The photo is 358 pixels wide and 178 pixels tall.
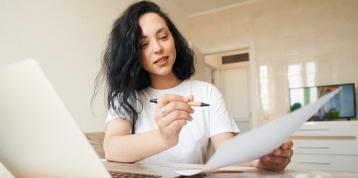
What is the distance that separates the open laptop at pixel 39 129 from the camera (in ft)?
0.89

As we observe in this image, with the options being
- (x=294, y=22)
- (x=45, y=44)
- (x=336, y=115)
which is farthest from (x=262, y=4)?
(x=45, y=44)

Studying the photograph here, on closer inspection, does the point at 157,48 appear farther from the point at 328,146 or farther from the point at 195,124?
the point at 328,146

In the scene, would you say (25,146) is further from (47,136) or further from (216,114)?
(216,114)

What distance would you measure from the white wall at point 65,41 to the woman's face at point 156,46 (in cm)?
108

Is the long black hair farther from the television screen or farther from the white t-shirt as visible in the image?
the television screen

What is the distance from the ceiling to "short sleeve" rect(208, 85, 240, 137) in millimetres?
3286

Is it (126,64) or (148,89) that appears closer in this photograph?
(126,64)

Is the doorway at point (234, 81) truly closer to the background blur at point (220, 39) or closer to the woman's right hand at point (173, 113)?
the background blur at point (220, 39)

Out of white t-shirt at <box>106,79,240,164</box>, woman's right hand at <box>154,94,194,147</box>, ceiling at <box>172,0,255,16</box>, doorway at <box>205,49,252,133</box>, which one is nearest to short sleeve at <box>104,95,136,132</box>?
white t-shirt at <box>106,79,240,164</box>

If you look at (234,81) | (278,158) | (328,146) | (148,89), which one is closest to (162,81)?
(148,89)

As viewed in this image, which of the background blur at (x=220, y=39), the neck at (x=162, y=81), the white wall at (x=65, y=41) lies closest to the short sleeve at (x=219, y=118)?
the neck at (x=162, y=81)

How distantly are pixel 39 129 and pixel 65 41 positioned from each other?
2.03 meters

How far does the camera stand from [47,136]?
31 centimetres

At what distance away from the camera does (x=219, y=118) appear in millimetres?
1003
